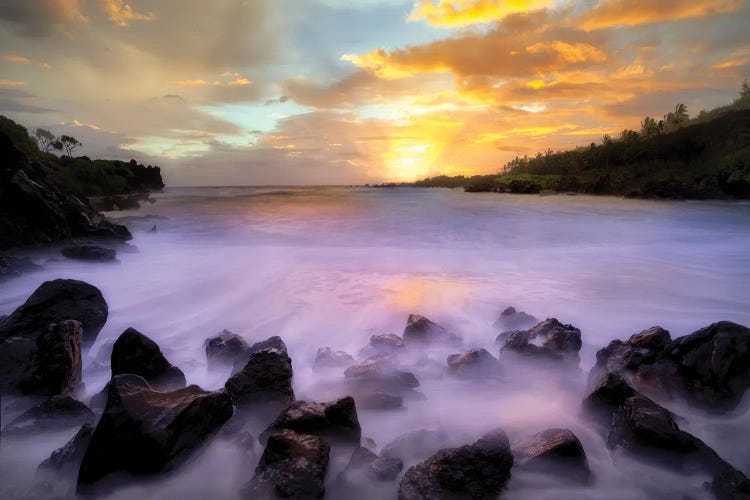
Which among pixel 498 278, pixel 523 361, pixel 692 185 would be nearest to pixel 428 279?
pixel 498 278

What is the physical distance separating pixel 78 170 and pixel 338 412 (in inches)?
2232

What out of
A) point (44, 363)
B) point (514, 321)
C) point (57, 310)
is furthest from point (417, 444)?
point (57, 310)

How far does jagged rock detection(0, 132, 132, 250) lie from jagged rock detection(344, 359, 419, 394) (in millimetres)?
11438

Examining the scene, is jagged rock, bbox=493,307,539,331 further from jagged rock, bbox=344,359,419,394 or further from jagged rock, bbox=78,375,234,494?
jagged rock, bbox=78,375,234,494

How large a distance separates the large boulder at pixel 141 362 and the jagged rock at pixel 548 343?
4.08 meters

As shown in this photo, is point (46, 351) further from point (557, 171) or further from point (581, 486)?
point (557, 171)

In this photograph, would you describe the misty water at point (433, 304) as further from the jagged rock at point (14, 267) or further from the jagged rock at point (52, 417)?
the jagged rock at point (14, 267)

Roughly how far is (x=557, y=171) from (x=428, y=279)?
7067cm

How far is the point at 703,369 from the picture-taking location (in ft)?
11.6

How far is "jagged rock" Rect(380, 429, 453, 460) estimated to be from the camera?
309 centimetres

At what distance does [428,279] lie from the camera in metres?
9.32

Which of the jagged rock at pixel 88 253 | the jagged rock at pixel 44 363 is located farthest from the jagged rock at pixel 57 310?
the jagged rock at pixel 88 253

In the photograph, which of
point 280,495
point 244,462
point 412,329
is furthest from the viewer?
point 412,329

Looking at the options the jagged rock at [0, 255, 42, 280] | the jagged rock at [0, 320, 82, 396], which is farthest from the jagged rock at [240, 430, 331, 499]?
the jagged rock at [0, 255, 42, 280]
